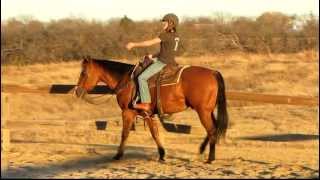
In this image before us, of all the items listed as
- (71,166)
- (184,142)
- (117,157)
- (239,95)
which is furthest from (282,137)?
(71,166)

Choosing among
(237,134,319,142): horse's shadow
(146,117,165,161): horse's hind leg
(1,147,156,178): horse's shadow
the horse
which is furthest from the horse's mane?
(237,134,319,142): horse's shadow

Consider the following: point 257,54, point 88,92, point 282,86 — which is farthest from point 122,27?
point 88,92

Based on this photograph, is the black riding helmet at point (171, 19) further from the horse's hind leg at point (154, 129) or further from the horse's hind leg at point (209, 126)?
the horse's hind leg at point (154, 129)

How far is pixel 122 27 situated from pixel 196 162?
36.5m

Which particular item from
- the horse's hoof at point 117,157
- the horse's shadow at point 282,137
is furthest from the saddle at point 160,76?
the horse's shadow at point 282,137

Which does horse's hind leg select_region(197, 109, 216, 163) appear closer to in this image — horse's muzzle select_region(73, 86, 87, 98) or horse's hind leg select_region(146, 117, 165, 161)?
horse's hind leg select_region(146, 117, 165, 161)

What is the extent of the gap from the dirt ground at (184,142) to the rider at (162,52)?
1.03 meters

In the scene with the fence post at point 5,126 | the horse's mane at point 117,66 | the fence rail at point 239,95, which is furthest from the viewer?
the fence post at point 5,126

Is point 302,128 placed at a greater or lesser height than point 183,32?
lesser

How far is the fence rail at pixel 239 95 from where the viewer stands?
9333 mm

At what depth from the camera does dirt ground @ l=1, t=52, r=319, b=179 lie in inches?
360

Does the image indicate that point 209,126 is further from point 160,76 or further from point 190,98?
point 160,76

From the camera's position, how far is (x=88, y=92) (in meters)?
11.3

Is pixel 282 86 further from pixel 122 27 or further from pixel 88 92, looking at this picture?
pixel 122 27
